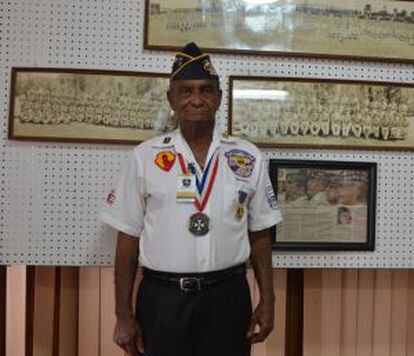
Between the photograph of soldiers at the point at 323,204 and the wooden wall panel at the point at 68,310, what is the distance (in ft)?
2.78

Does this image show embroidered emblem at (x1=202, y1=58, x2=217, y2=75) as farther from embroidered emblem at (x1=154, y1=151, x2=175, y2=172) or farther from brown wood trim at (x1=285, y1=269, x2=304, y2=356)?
brown wood trim at (x1=285, y1=269, x2=304, y2=356)

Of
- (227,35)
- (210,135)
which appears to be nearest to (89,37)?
(227,35)

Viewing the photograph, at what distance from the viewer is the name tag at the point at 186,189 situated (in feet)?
4.66

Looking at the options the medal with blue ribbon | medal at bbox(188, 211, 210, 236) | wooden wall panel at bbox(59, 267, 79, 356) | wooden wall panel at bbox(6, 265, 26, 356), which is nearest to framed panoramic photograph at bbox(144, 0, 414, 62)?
the medal with blue ribbon

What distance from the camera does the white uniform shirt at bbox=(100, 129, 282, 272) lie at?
55.1 inches

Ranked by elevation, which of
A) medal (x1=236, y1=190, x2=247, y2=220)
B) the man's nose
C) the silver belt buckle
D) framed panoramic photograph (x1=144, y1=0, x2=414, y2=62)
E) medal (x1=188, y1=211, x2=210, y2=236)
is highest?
framed panoramic photograph (x1=144, y1=0, x2=414, y2=62)

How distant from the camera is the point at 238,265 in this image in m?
1.46

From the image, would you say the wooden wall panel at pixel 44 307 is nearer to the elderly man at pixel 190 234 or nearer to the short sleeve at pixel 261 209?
the elderly man at pixel 190 234

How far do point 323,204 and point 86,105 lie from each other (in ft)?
3.27

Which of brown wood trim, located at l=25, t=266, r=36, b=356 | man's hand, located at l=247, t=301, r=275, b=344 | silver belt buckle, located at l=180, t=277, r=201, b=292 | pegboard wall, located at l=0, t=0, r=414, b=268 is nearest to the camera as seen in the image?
silver belt buckle, located at l=180, t=277, r=201, b=292

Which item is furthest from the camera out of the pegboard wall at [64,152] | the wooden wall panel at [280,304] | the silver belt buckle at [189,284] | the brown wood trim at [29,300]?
the wooden wall panel at [280,304]

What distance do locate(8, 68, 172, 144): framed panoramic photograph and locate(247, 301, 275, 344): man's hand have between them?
753 mm

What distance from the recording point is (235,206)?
146 cm

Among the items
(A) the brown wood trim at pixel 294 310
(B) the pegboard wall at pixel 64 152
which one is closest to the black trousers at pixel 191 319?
(B) the pegboard wall at pixel 64 152
